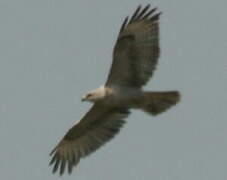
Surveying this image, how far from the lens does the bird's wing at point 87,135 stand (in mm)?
16188

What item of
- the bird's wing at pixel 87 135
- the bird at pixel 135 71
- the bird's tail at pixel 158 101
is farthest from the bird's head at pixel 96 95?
the bird's wing at pixel 87 135

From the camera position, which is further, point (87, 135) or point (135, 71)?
point (87, 135)

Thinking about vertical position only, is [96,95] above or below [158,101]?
above

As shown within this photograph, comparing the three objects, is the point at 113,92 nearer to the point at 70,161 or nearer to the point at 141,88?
the point at 141,88

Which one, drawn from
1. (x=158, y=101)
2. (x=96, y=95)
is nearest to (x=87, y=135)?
(x=96, y=95)

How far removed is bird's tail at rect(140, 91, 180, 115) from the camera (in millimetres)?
14977

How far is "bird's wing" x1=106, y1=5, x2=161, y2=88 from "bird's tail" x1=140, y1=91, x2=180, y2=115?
33 centimetres

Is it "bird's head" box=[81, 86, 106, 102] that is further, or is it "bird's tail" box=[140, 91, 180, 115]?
"bird's head" box=[81, 86, 106, 102]

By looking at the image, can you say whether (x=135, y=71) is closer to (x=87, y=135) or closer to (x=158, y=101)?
(x=158, y=101)

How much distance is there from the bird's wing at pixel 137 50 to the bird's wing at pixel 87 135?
1030 mm

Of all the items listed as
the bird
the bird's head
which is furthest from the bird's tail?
A: the bird's head

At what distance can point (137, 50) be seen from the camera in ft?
49.6

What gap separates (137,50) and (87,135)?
7.36ft

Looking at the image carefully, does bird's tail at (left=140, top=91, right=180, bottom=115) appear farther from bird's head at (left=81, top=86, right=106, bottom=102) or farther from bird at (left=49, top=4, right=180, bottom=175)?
bird's head at (left=81, top=86, right=106, bottom=102)
